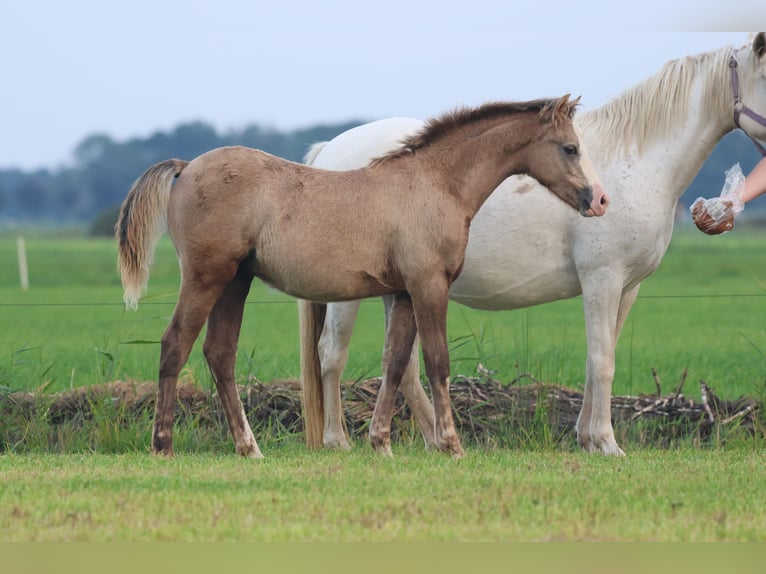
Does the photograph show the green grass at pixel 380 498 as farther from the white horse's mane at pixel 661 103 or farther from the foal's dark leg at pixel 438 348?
the white horse's mane at pixel 661 103

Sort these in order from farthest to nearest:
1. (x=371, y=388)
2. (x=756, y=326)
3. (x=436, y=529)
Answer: (x=756, y=326) → (x=371, y=388) → (x=436, y=529)

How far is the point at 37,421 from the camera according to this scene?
7.60 meters

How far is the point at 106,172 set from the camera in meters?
Result: 111

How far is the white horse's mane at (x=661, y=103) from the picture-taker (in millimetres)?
7539

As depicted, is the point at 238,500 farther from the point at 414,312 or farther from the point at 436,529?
the point at 414,312

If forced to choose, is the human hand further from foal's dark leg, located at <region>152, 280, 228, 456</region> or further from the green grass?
foal's dark leg, located at <region>152, 280, 228, 456</region>

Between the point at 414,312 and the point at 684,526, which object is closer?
the point at 684,526

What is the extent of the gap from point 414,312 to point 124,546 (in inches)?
107

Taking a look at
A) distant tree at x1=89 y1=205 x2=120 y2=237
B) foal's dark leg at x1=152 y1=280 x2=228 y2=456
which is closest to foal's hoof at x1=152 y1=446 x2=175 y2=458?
foal's dark leg at x1=152 y1=280 x2=228 y2=456

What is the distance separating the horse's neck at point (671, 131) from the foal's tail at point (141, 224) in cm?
280

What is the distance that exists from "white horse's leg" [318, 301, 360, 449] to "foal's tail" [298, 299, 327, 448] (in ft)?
0.13

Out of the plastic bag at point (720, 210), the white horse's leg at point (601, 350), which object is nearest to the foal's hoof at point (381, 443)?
the white horse's leg at point (601, 350)

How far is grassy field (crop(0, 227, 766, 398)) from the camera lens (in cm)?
904

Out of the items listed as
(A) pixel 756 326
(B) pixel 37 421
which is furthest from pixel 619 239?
(A) pixel 756 326
